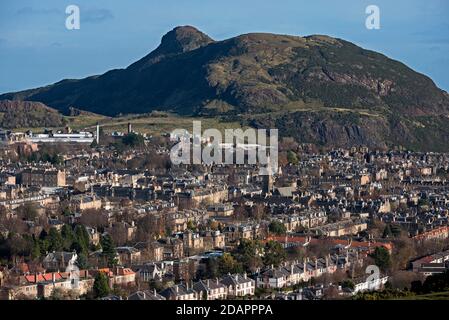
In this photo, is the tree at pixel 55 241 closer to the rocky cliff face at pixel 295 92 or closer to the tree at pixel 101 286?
the tree at pixel 101 286

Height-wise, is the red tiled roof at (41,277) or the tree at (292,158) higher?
the tree at (292,158)

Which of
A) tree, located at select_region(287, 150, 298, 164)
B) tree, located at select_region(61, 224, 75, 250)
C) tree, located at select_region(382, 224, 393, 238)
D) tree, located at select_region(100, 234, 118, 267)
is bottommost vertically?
tree, located at select_region(382, 224, 393, 238)

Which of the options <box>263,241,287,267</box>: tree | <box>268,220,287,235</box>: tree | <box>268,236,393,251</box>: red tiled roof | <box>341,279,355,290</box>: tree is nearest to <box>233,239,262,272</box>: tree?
<box>263,241,287,267</box>: tree

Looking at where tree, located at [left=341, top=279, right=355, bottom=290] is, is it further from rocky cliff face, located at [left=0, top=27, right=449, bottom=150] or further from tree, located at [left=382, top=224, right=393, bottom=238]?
rocky cliff face, located at [left=0, top=27, right=449, bottom=150]

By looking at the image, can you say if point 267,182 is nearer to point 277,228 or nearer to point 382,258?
point 277,228

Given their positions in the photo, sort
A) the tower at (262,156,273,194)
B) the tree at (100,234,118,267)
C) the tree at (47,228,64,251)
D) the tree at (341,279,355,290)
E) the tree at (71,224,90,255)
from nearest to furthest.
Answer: the tree at (341,279,355,290), the tree at (100,234,118,267), the tree at (47,228,64,251), the tree at (71,224,90,255), the tower at (262,156,273,194)

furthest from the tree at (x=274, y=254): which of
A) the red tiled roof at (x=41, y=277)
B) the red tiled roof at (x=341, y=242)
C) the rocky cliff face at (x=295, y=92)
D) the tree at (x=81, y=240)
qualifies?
the rocky cliff face at (x=295, y=92)
